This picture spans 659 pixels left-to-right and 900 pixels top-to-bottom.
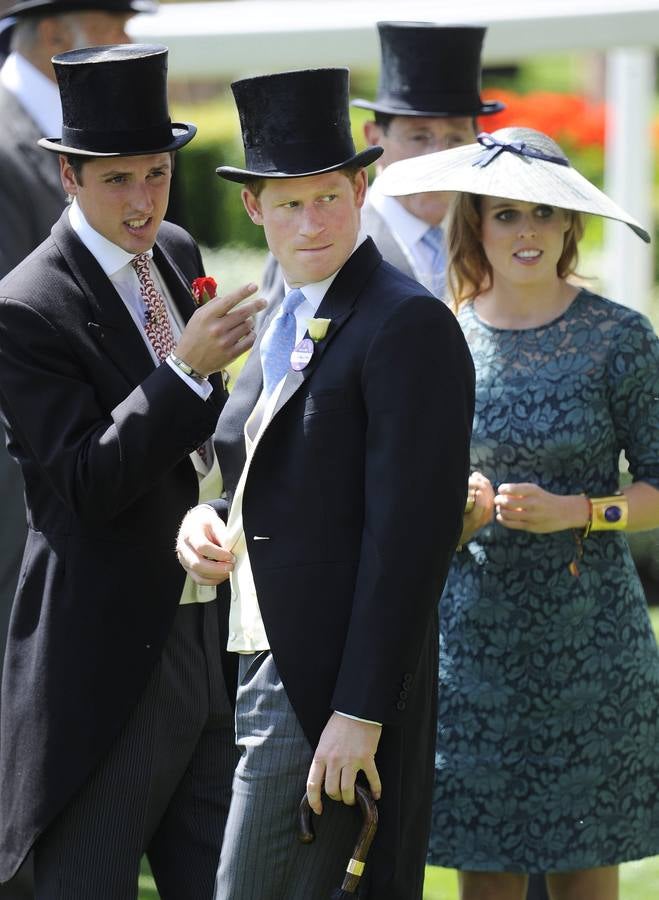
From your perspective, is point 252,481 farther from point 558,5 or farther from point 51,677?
point 558,5

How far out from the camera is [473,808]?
141 inches

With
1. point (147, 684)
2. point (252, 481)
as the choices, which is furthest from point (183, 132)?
point (147, 684)

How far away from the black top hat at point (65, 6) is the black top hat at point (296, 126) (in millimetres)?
2304

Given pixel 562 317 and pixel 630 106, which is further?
pixel 630 106

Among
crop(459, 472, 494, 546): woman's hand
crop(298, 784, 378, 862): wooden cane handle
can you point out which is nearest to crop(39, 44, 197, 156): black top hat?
crop(459, 472, 494, 546): woman's hand

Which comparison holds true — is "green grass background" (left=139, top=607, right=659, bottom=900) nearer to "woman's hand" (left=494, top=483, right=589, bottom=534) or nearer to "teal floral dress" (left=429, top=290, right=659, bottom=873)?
"teal floral dress" (left=429, top=290, right=659, bottom=873)

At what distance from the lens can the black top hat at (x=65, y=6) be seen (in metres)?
A: 4.82

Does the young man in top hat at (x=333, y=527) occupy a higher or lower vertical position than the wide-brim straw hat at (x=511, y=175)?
lower

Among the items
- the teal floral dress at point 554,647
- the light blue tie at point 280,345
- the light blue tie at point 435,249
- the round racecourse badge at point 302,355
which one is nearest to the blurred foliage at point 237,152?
the light blue tie at point 435,249

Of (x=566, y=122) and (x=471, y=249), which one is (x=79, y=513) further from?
(x=566, y=122)

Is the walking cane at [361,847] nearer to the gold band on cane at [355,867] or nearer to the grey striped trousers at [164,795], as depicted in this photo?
the gold band on cane at [355,867]

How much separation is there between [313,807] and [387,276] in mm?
927

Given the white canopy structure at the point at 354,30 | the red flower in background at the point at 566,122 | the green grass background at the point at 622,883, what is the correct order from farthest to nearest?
the red flower in background at the point at 566,122, the white canopy structure at the point at 354,30, the green grass background at the point at 622,883

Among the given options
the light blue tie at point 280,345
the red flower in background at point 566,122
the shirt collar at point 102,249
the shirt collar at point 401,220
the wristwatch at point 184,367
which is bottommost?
the red flower in background at point 566,122
